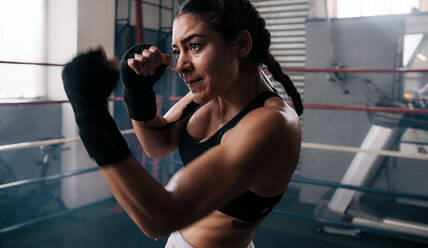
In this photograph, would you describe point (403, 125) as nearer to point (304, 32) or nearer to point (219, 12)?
point (304, 32)

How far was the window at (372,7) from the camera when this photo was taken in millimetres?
3822

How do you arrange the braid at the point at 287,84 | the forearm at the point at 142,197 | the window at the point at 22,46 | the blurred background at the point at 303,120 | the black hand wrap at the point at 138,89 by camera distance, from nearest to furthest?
the forearm at the point at 142,197, the black hand wrap at the point at 138,89, the braid at the point at 287,84, the blurred background at the point at 303,120, the window at the point at 22,46

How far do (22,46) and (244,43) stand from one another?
3089 mm

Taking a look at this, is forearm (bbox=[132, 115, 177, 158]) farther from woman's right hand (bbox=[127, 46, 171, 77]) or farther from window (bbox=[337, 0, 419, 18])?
window (bbox=[337, 0, 419, 18])

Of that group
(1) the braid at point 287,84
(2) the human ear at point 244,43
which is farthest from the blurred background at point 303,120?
(2) the human ear at point 244,43

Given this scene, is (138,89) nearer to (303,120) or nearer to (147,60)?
(147,60)

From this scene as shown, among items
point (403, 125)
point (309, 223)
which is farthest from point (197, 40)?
point (309, 223)

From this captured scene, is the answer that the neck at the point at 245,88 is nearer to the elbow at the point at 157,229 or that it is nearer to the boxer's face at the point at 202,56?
the boxer's face at the point at 202,56

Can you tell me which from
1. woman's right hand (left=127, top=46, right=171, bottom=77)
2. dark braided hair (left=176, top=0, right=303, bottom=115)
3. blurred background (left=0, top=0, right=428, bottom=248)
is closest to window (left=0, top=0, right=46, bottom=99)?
blurred background (left=0, top=0, right=428, bottom=248)

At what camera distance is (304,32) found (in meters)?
4.23

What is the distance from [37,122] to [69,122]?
281mm

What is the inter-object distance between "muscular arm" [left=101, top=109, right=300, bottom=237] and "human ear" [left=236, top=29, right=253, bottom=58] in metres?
0.22

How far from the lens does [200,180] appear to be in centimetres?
64

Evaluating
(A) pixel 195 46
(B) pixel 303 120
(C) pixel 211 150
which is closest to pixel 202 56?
(A) pixel 195 46
